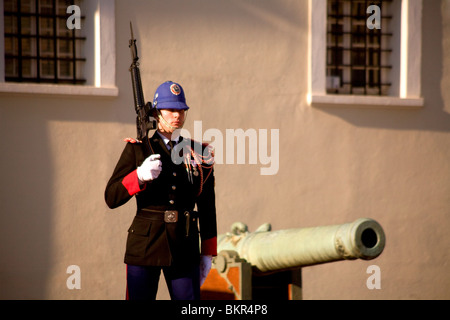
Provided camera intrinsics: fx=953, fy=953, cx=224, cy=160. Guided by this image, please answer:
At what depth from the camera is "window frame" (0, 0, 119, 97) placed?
1038 cm

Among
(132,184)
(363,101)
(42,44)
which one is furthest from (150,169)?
(363,101)

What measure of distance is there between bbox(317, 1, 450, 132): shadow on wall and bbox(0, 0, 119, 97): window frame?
3.48 m

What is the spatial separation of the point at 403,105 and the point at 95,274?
4.22 m

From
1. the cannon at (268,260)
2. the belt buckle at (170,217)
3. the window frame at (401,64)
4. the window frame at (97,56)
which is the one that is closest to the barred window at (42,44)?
the window frame at (97,56)

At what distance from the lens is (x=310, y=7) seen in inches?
445

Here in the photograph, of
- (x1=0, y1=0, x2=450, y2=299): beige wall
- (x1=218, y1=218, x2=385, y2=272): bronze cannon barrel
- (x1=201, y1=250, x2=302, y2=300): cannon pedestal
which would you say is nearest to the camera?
(x1=218, y1=218, x2=385, y2=272): bronze cannon barrel

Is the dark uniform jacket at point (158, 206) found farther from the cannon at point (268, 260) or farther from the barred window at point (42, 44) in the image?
the barred window at point (42, 44)

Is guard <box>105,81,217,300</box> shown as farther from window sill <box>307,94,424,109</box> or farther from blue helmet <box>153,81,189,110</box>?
window sill <box>307,94,424,109</box>

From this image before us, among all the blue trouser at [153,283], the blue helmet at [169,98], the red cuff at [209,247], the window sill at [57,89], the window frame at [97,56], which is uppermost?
the window frame at [97,56]

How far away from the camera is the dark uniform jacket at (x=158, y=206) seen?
555cm

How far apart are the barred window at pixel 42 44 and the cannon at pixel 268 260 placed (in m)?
3.32

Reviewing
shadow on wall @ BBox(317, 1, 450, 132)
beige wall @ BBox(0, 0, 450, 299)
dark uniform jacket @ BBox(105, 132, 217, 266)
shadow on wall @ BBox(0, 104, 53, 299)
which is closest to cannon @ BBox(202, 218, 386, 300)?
dark uniform jacket @ BBox(105, 132, 217, 266)

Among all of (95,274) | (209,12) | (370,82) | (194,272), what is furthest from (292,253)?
(370,82)

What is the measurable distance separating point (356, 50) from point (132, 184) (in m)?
7.00
